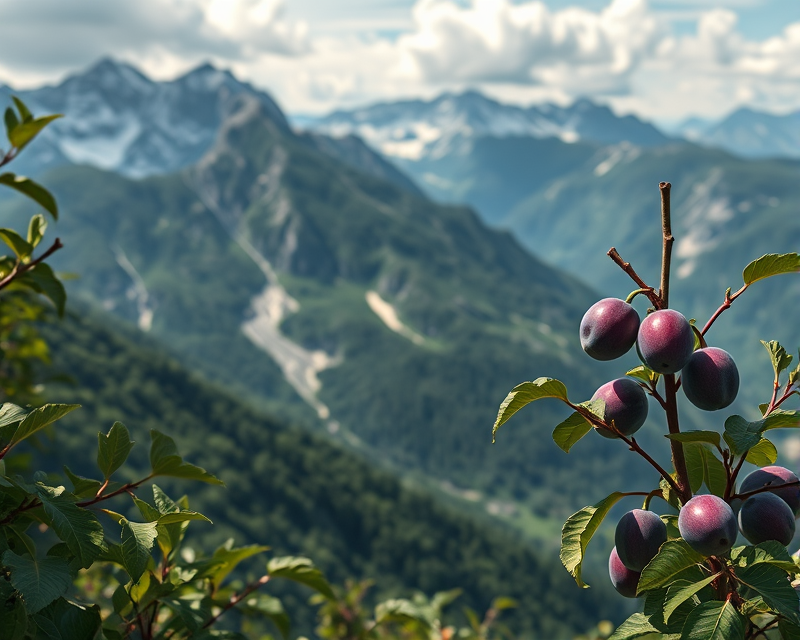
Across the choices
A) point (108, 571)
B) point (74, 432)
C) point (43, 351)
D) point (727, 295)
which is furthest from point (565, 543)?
point (74, 432)

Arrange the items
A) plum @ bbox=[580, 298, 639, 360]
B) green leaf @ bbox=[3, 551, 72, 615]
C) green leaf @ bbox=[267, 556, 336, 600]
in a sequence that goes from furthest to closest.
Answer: green leaf @ bbox=[267, 556, 336, 600] → plum @ bbox=[580, 298, 639, 360] → green leaf @ bbox=[3, 551, 72, 615]

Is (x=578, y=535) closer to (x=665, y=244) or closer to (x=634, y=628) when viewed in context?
(x=634, y=628)

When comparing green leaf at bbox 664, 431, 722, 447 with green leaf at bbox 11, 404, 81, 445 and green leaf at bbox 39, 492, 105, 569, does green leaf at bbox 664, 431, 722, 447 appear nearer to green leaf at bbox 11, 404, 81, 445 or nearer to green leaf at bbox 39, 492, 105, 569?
green leaf at bbox 39, 492, 105, 569

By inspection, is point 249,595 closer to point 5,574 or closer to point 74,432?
point 5,574

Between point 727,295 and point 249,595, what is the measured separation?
3233 mm

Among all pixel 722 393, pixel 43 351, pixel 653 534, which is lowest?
pixel 43 351

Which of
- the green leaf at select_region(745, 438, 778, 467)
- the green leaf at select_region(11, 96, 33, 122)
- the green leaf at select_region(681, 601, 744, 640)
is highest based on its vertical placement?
the green leaf at select_region(11, 96, 33, 122)

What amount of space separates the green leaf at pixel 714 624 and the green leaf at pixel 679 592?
0.06 metres

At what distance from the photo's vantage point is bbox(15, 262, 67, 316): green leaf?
3822 millimetres

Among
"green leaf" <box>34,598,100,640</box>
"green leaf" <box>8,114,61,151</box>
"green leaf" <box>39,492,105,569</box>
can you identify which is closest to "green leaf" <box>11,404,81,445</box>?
"green leaf" <box>39,492,105,569</box>

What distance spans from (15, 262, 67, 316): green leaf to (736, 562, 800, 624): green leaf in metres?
3.37

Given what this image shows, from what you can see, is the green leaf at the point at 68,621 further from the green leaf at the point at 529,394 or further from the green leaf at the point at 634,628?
the green leaf at the point at 634,628

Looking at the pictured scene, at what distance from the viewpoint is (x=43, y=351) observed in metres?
8.47

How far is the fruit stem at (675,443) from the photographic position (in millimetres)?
2867
